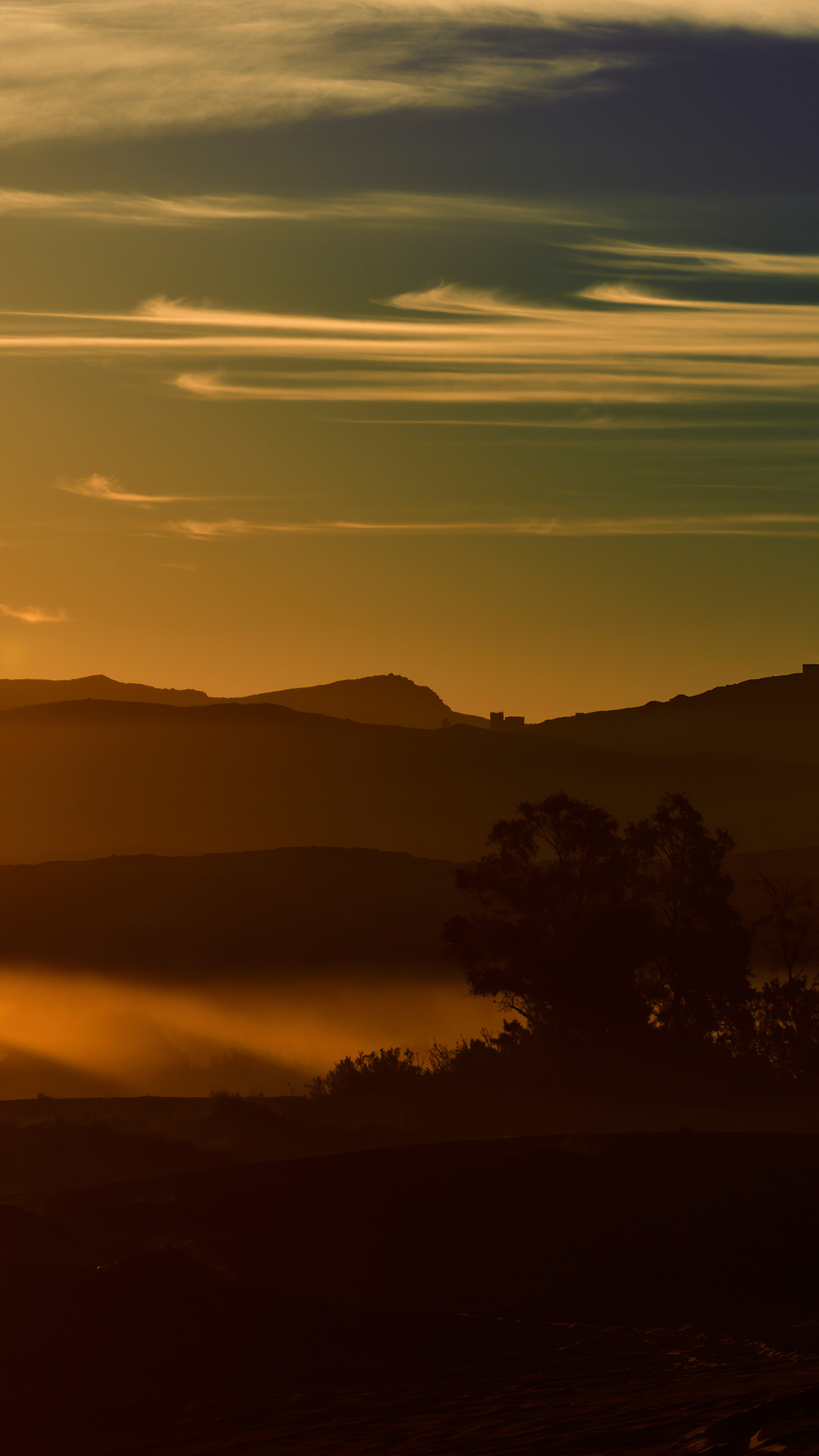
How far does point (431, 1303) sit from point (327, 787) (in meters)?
131

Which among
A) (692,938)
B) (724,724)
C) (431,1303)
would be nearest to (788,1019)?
(692,938)

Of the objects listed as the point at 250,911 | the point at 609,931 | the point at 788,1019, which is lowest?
the point at 788,1019

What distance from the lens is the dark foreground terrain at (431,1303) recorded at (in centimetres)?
881

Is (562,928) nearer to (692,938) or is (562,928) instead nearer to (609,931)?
(609,931)

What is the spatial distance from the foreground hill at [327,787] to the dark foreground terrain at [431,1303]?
3586 inches

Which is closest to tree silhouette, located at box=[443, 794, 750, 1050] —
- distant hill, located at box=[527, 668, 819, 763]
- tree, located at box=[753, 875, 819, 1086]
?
tree, located at box=[753, 875, 819, 1086]

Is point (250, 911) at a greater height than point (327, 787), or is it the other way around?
point (327, 787)

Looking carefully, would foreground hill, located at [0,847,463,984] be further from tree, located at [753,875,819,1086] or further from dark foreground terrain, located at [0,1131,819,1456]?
dark foreground terrain, located at [0,1131,819,1456]

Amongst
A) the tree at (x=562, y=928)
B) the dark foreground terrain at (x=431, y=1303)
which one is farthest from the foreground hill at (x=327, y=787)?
the dark foreground terrain at (x=431, y=1303)

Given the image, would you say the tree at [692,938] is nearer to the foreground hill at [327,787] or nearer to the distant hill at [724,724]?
the foreground hill at [327,787]

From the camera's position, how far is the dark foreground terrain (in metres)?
8.81

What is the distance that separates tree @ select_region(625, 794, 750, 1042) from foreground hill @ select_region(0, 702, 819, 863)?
7804 cm

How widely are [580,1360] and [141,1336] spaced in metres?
3.13

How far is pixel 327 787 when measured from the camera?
472 feet
